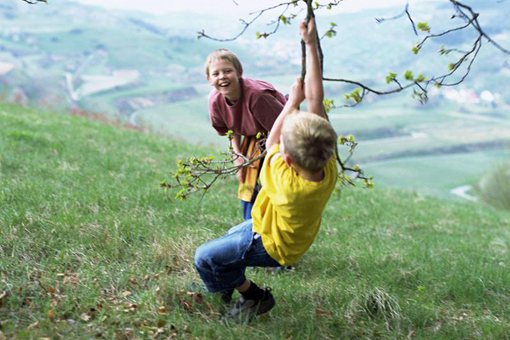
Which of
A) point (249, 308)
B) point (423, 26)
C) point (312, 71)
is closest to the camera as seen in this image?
point (312, 71)

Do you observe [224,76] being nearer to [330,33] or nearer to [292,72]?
[330,33]

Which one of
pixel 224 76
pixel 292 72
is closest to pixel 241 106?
pixel 224 76

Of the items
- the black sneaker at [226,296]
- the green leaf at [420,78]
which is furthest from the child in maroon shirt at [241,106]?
the green leaf at [420,78]

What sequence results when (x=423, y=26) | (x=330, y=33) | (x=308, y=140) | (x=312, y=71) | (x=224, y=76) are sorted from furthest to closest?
(x=224, y=76) < (x=330, y=33) < (x=423, y=26) < (x=312, y=71) < (x=308, y=140)

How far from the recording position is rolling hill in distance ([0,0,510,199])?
36000 millimetres

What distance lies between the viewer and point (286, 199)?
11.3ft

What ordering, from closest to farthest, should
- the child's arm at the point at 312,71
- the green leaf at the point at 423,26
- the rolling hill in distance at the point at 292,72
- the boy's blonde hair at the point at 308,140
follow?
the boy's blonde hair at the point at 308,140 → the child's arm at the point at 312,71 → the green leaf at the point at 423,26 → the rolling hill in distance at the point at 292,72

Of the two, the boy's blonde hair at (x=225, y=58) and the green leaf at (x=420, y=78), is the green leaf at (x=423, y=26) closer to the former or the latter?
the green leaf at (x=420, y=78)

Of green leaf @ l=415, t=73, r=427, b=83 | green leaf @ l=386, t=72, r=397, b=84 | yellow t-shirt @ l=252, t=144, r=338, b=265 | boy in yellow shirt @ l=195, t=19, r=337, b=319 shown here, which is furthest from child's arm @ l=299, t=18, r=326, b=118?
green leaf @ l=415, t=73, r=427, b=83

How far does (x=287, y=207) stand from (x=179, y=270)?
1753 mm

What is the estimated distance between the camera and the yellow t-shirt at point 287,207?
3.41m

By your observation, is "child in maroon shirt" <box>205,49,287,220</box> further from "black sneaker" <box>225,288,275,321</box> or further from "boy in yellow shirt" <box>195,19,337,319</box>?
"black sneaker" <box>225,288,275,321</box>

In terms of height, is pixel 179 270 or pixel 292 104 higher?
pixel 292 104

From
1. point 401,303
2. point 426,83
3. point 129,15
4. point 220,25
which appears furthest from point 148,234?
point 129,15
